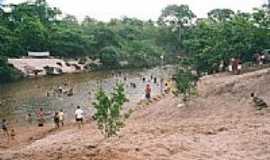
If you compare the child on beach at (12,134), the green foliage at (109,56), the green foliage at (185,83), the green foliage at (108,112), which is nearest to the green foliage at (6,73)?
the green foliage at (109,56)

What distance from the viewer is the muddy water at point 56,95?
4212cm

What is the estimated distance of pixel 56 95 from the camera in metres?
51.6

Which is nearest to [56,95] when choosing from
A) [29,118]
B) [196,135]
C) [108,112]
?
[29,118]

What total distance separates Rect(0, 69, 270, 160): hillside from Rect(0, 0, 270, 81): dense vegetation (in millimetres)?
13749

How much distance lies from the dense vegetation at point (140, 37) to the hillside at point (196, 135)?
1375 cm

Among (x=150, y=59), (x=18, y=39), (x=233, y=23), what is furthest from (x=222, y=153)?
(x=150, y=59)

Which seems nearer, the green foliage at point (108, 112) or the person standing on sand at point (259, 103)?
the green foliage at point (108, 112)

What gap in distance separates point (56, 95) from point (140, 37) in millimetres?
58316

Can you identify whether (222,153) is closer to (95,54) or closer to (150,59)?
(95,54)

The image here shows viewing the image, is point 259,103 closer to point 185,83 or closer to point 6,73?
point 185,83

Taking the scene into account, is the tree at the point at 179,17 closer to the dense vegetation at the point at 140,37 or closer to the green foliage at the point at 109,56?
the dense vegetation at the point at 140,37

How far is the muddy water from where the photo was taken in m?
42.1

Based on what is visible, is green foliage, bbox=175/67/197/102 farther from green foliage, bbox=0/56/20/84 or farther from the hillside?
green foliage, bbox=0/56/20/84

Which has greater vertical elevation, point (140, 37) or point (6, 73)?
point (140, 37)
